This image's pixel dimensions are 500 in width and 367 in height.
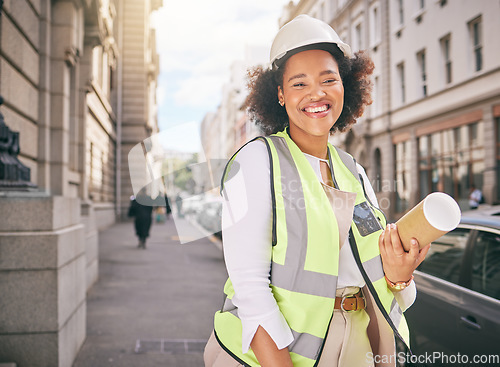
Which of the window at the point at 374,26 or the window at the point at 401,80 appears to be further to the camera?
the window at the point at 374,26

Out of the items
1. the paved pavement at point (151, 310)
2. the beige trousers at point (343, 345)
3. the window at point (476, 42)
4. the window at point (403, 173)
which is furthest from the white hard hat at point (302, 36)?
the window at point (403, 173)

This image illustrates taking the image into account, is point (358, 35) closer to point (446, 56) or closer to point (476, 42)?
point (446, 56)

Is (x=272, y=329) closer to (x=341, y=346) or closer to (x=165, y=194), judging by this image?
(x=341, y=346)

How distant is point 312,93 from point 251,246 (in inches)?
24.4

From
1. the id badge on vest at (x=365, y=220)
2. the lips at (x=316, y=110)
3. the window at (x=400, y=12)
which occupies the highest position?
the window at (x=400, y=12)

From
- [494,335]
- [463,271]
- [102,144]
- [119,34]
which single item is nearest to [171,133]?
[494,335]

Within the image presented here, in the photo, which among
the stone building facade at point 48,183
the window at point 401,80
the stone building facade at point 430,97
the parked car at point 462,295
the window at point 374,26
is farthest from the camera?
the window at point 374,26

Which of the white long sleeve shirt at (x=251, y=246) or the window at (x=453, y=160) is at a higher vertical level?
the window at (x=453, y=160)

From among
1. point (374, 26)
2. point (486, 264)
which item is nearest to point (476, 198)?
point (486, 264)

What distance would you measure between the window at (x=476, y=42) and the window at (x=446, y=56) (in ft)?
5.57

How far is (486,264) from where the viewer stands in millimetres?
3424

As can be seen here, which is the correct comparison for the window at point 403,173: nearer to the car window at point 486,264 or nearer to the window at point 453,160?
the window at point 453,160

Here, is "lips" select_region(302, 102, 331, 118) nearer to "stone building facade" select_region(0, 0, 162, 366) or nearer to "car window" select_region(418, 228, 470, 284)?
"car window" select_region(418, 228, 470, 284)

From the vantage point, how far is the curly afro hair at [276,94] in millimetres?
2064
